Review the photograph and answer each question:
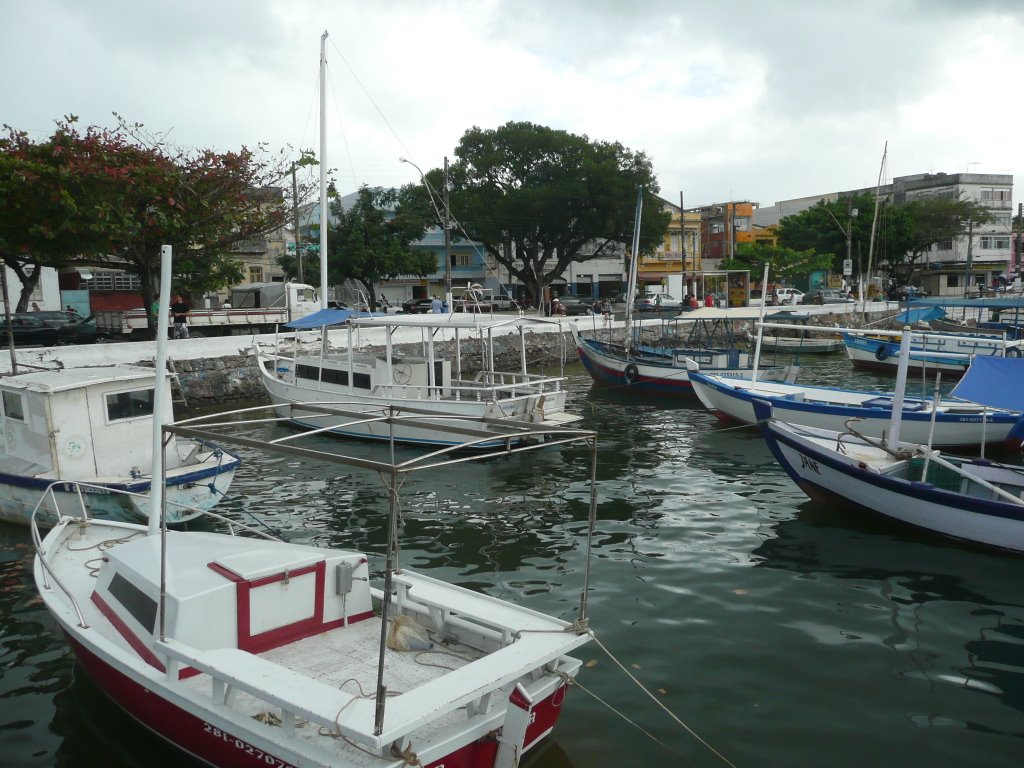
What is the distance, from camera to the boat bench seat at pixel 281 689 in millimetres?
4574

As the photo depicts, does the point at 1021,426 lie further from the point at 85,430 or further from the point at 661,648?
the point at 85,430

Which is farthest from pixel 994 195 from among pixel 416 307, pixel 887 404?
pixel 887 404

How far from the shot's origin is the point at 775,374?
24172 millimetres

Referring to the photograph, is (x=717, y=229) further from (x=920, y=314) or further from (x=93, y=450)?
(x=93, y=450)

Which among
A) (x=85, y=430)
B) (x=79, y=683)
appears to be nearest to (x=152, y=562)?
(x=79, y=683)

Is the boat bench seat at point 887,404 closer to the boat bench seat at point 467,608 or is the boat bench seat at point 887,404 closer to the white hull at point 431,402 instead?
the white hull at point 431,402

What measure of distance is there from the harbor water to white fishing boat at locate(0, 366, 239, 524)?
41.5 inches

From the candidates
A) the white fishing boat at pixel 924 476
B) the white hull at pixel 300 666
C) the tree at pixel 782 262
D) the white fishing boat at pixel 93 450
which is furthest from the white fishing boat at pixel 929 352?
the tree at pixel 782 262

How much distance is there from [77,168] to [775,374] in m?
22.2

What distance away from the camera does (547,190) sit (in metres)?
46.8

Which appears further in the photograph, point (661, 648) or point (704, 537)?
point (704, 537)

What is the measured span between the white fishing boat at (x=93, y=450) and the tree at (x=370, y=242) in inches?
1253

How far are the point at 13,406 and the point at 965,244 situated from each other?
7361cm

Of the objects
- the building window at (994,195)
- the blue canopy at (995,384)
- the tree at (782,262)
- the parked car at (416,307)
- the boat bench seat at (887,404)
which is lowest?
the boat bench seat at (887,404)
